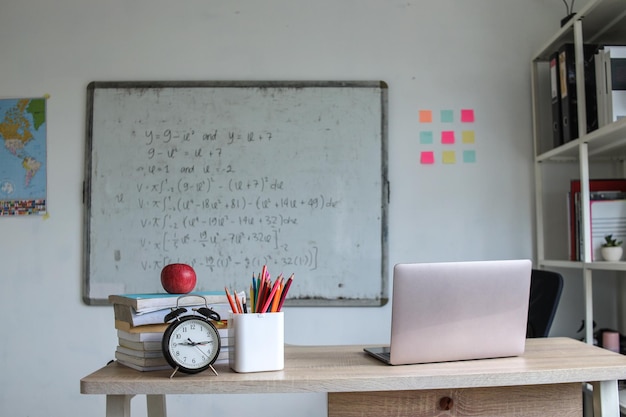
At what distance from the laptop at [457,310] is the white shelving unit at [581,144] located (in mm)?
1051

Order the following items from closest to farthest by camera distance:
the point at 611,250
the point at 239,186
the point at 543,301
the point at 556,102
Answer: the point at 543,301, the point at 611,250, the point at 556,102, the point at 239,186

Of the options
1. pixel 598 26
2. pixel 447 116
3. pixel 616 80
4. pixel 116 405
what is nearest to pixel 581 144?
pixel 616 80

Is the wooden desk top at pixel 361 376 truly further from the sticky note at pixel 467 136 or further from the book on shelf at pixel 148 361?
the sticky note at pixel 467 136

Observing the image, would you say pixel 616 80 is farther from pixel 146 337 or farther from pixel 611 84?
pixel 146 337

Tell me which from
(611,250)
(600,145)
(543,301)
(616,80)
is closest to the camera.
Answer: (543,301)

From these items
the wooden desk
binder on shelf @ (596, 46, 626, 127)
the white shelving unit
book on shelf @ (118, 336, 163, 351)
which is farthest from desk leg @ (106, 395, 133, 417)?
binder on shelf @ (596, 46, 626, 127)

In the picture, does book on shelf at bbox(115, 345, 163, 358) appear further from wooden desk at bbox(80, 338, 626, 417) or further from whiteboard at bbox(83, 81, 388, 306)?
whiteboard at bbox(83, 81, 388, 306)

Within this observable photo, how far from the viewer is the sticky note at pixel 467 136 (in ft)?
9.97

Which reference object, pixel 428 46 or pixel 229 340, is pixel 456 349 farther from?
pixel 428 46

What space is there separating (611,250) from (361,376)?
166 cm

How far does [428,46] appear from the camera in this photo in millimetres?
3074

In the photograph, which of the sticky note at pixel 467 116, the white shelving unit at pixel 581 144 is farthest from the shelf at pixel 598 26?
the sticky note at pixel 467 116

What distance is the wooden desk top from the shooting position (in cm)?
120

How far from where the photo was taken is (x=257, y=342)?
1.29 meters
